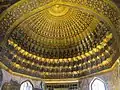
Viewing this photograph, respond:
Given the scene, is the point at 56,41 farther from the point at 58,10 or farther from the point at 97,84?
the point at 97,84

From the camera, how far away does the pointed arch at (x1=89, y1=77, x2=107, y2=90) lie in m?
10.6

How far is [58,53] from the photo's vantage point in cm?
1186

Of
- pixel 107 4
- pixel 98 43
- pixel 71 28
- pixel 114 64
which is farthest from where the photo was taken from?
pixel 71 28

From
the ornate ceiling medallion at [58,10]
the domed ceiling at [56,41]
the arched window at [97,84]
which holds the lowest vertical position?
the arched window at [97,84]

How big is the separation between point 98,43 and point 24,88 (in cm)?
345

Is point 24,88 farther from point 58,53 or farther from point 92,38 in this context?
point 92,38

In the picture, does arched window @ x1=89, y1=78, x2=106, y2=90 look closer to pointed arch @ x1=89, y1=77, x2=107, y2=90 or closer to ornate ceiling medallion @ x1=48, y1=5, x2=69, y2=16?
pointed arch @ x1=89, y1=77, x2=107, y2=90

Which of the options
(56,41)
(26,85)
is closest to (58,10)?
(56,41)

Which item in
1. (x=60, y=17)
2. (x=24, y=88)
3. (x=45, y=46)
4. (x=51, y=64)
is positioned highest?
(x=60, y=17)

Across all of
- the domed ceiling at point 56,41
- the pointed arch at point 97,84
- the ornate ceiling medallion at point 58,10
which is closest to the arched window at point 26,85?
the domed ceiling at point 56,41

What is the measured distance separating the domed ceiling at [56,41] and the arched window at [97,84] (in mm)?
324

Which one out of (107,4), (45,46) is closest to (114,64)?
(107,4)

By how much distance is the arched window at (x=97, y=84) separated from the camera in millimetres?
10561

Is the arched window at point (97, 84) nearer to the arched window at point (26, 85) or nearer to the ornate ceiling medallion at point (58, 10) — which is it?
the arched window at point (26, 85)
